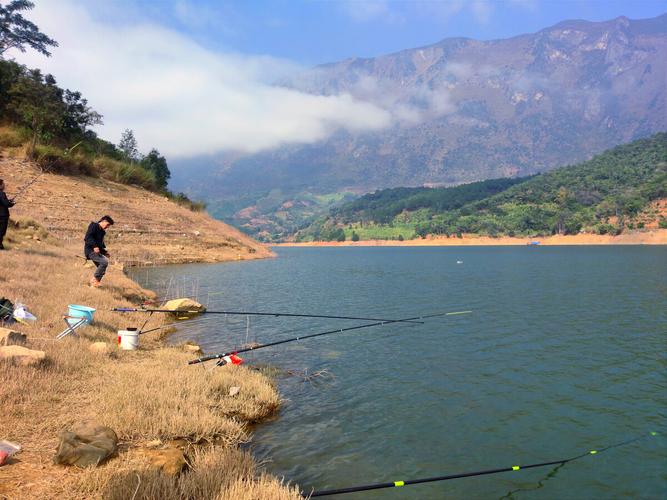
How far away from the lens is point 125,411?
22.5ft

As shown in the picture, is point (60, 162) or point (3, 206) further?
point (60, 162)

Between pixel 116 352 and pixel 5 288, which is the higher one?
pixel 5 288

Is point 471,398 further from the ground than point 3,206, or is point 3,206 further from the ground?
point 3,206

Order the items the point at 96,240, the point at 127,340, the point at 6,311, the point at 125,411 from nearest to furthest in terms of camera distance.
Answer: the point at 125,411
the point at 6,311
the point at 127,340
the point at 96,240

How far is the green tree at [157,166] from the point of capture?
68.0 metres

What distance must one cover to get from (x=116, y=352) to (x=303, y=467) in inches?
229

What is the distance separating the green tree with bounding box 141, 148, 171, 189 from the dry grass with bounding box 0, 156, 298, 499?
5980 centimetres

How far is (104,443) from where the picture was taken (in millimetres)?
5852

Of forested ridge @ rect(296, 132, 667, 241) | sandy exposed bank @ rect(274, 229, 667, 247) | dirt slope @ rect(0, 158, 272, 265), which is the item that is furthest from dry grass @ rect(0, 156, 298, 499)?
forested ridge @ rect(296, 132, 667, 241)

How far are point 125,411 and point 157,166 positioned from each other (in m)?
71.4

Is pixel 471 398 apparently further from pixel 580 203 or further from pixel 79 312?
pixel 580 203

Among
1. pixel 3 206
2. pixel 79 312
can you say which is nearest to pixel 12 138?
pixel 3 206

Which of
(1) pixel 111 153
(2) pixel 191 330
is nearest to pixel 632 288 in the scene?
(2) pixel 191 330

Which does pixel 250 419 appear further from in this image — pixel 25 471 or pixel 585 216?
pixel 585 216
